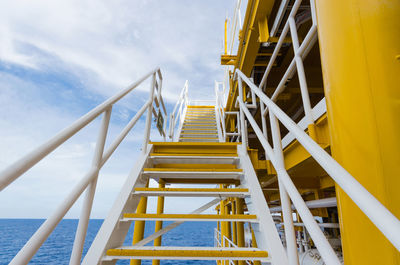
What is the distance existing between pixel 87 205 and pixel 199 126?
226 inches

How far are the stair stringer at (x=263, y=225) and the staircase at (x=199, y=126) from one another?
12.1 ft

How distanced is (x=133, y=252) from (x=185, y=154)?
1.25 metres

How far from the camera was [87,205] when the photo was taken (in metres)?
1.18

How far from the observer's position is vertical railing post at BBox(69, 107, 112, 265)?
110 cm

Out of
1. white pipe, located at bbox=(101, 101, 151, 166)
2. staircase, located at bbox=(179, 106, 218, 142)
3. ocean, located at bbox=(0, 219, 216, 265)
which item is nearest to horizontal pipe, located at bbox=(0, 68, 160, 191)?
white pipe, located at bbox=(101, 101, 151, 166)

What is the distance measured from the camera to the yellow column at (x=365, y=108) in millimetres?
827

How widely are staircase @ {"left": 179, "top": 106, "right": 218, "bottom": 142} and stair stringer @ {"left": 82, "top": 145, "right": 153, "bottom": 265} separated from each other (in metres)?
3.64

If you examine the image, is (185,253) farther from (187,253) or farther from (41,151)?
(41,151)

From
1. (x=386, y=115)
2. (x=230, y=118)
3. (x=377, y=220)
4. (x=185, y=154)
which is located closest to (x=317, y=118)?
(x=386, y=115)

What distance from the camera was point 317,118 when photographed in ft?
4.45

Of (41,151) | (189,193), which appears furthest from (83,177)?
(189,193)

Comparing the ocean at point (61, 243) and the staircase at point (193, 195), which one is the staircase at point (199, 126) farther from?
the ocean at point (61, 243)

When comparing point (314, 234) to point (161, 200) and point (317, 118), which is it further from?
point (161, 200)

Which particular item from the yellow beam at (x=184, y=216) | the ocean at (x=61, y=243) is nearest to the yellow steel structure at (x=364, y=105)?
the yellow beam at (x=184, y=216)
